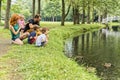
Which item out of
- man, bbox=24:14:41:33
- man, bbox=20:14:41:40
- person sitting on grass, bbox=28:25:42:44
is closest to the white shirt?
person sitting on grass, bbox=28:25:42:44

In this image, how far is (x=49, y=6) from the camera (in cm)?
11900

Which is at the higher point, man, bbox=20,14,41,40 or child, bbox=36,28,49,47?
man, bbox=20,14,41,40

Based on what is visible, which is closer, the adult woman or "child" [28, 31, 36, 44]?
the adult woman

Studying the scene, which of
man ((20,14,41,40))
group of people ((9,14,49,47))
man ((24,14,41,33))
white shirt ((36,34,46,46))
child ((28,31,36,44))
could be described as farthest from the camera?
man ((24,14,41,33))

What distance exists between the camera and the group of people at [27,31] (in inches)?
709

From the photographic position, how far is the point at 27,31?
19250 mm

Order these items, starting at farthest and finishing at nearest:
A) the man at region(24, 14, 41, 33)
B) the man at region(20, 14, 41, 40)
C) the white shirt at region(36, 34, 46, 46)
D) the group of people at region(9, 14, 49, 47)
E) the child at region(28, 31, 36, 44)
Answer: the man at region(24, 14, 41, 33), the man at region(20, 14, 41, 40), the child at region(28, 31, 36, 44), the group of people at region(9, 14, 49, 47), the white shirt at region(36, 34, 46, 46)

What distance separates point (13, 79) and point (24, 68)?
1470 millimetres

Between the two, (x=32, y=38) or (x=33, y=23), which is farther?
(x=33, y=23)

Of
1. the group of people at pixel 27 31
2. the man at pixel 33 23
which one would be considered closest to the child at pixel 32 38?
the group of people at pixel 27 31

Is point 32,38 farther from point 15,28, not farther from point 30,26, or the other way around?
point 15,28

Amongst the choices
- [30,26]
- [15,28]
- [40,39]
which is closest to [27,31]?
[30,26]

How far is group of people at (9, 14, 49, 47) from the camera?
1802cm

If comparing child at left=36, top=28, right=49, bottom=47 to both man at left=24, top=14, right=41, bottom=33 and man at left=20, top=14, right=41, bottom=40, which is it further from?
man at left=24, top=14, right=41, bottom=33
